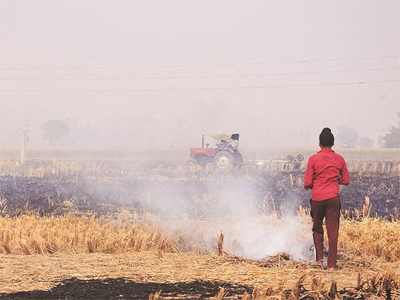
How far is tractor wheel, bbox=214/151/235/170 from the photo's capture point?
32469 millimetres

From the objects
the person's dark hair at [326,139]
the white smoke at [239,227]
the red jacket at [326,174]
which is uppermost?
the person's dark hair at [326,139]

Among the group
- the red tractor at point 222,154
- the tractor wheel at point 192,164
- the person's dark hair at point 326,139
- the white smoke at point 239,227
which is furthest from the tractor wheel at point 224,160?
the person's dark hair at point 326,139

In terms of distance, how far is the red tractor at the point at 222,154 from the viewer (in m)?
32.6

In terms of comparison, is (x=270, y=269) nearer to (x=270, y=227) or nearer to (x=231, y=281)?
(x=231, y=281)

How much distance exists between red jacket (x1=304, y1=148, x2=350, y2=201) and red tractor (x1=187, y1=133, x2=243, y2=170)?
23.0 m

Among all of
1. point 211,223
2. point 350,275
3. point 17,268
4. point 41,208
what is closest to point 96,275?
point 17,268

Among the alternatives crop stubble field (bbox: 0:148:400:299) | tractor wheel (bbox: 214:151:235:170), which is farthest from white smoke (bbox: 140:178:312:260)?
tractor wheel (bbox: 214:151:235:170)

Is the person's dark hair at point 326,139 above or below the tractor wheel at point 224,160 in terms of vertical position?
above

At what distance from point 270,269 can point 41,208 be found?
937cm

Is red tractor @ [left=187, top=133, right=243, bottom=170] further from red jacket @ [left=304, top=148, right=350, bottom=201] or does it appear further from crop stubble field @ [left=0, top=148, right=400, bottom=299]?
red jacket @ [left=304, top=148, right=350, bottom=201]

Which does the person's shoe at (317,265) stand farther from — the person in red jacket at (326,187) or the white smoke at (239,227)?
the white smoke at (239,227)

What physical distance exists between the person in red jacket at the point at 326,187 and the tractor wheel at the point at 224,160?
2319cm

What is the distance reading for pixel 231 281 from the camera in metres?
7.90

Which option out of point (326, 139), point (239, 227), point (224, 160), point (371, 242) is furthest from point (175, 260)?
point (224, 160)
